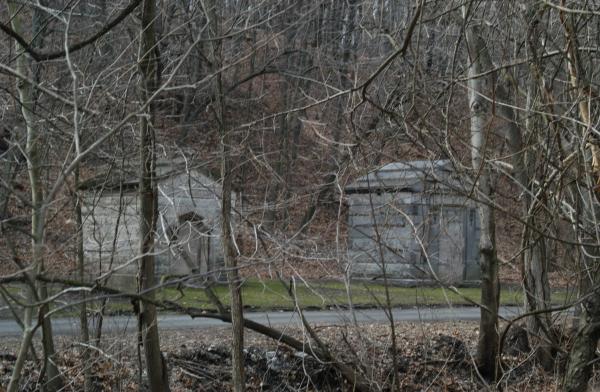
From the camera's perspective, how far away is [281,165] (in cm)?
2431

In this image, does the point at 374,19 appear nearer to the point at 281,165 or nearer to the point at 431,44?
the point at 431,44

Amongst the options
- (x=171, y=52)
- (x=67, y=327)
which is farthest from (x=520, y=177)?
(x=67, y=327)

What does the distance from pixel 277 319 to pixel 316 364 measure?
113 inches

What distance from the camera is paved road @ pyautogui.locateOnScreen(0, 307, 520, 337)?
1009 cm

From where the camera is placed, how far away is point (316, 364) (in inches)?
468

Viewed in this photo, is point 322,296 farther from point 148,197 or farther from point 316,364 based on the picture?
point 148,197

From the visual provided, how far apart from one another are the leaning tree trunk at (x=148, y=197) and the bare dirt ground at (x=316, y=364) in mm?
339

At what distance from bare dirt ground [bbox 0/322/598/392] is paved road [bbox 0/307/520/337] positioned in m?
0.20

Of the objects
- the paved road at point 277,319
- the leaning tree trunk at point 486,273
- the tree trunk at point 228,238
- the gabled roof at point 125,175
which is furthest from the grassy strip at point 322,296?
the gabled roof at point 125,175

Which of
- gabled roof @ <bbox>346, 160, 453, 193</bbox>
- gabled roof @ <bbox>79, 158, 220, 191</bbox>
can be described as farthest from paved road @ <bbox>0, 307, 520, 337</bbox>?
gabled roof @ <bbox>346, 160, 453, 193</bbox>

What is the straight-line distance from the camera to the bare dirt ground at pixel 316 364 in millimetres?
10258

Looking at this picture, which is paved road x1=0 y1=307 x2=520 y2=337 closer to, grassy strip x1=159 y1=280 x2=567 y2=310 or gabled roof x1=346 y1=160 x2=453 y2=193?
grassy strip x1=159 y1=280 x2=567 y2=310

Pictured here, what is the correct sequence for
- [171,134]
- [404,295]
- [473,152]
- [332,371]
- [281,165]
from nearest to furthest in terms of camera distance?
1. [473,152]
2. [332,371]
3. [171,134]
4. [404,295]
5. [281,165]

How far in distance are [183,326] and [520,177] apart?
631cm
